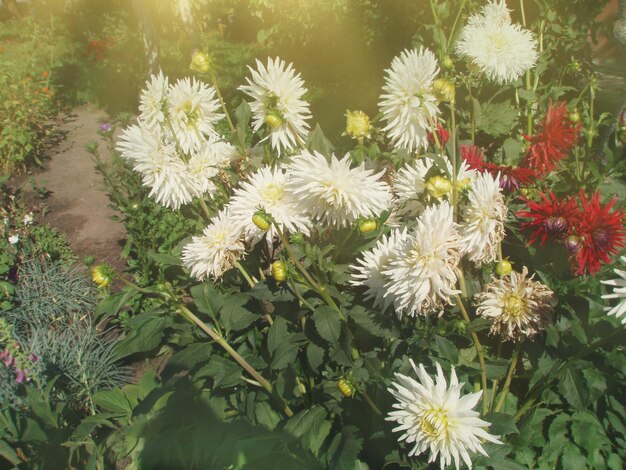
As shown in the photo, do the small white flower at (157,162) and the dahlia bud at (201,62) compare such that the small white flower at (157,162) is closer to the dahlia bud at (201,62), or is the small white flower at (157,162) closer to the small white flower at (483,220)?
the dahlia bud at (201,62)

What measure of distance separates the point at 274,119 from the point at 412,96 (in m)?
0.41

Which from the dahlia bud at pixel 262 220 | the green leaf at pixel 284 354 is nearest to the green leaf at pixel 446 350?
the green leaf at pixel 284 354

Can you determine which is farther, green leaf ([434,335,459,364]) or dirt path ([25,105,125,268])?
dirt path ([25,105,125,268])

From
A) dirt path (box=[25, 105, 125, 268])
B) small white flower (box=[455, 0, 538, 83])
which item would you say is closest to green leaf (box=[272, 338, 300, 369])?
small white flower (box=[455, 0, 538, 83])

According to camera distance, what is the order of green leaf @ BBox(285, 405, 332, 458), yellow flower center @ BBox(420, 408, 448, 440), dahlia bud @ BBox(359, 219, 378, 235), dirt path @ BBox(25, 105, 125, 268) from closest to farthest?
yellow flower center @ BBox(420, 408, 448, 440) → dahlia bud @ BBox(359, 219, 378, 235) → green leaf @ BBox(285, 405, 332, 458) → dirt path @ BBox(25, 105, 125, 268)

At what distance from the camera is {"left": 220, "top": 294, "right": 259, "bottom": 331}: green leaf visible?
166cm

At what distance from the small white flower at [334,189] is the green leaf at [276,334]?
1.41 feet

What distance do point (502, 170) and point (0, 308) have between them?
119 inches

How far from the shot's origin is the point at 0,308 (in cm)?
308

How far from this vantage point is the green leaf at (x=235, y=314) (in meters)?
1.66

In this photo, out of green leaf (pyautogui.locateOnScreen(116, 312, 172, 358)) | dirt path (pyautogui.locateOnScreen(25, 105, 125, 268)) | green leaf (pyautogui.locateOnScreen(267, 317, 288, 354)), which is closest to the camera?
green leaf (pyautogui.locateOnScreen(267, 317, 288, 354))

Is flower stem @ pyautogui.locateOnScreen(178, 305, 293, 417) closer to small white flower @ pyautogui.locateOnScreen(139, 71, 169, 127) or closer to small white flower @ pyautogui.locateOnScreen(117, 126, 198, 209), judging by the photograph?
small white flower @ pyautogui.locateOnScreen(117, 126, 198, 209)

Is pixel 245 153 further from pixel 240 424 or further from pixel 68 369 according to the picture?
pixel 68 369

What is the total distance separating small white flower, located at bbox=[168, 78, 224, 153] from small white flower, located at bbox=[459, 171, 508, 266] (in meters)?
0.89
